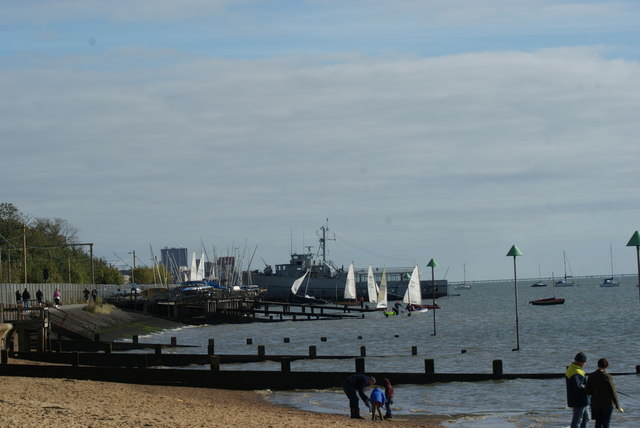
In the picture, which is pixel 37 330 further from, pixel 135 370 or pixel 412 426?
pixel 412 426

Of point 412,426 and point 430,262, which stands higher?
point 430,262

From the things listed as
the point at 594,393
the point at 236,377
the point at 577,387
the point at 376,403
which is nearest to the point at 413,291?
the point at 236,377

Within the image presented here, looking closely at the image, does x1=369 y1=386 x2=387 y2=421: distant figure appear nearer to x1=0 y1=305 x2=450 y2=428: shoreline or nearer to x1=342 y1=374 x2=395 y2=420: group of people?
x1=342 y1=374 x2=395 y2=420: group of people

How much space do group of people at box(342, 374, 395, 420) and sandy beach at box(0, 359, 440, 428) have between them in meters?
0.41

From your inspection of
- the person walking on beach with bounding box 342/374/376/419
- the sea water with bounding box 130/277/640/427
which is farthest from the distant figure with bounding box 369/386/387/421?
the sea water with bounding box 130/277/640/427

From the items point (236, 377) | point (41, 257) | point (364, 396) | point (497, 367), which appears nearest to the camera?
point (364, 396)

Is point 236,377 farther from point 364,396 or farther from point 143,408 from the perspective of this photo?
point 364,396

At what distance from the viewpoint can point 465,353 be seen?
52.0 metres

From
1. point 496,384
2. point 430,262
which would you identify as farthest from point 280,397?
point 430,262

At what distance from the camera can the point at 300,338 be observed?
6981 centimetres

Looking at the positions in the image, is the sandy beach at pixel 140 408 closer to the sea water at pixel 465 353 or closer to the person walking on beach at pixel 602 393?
the sea water at pixel 465 353

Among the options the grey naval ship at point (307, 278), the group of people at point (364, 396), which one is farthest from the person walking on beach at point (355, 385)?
the grey naval ship at point (307, 278)

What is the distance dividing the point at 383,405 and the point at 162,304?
208 ft

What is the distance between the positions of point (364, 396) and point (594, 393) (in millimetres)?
7734
